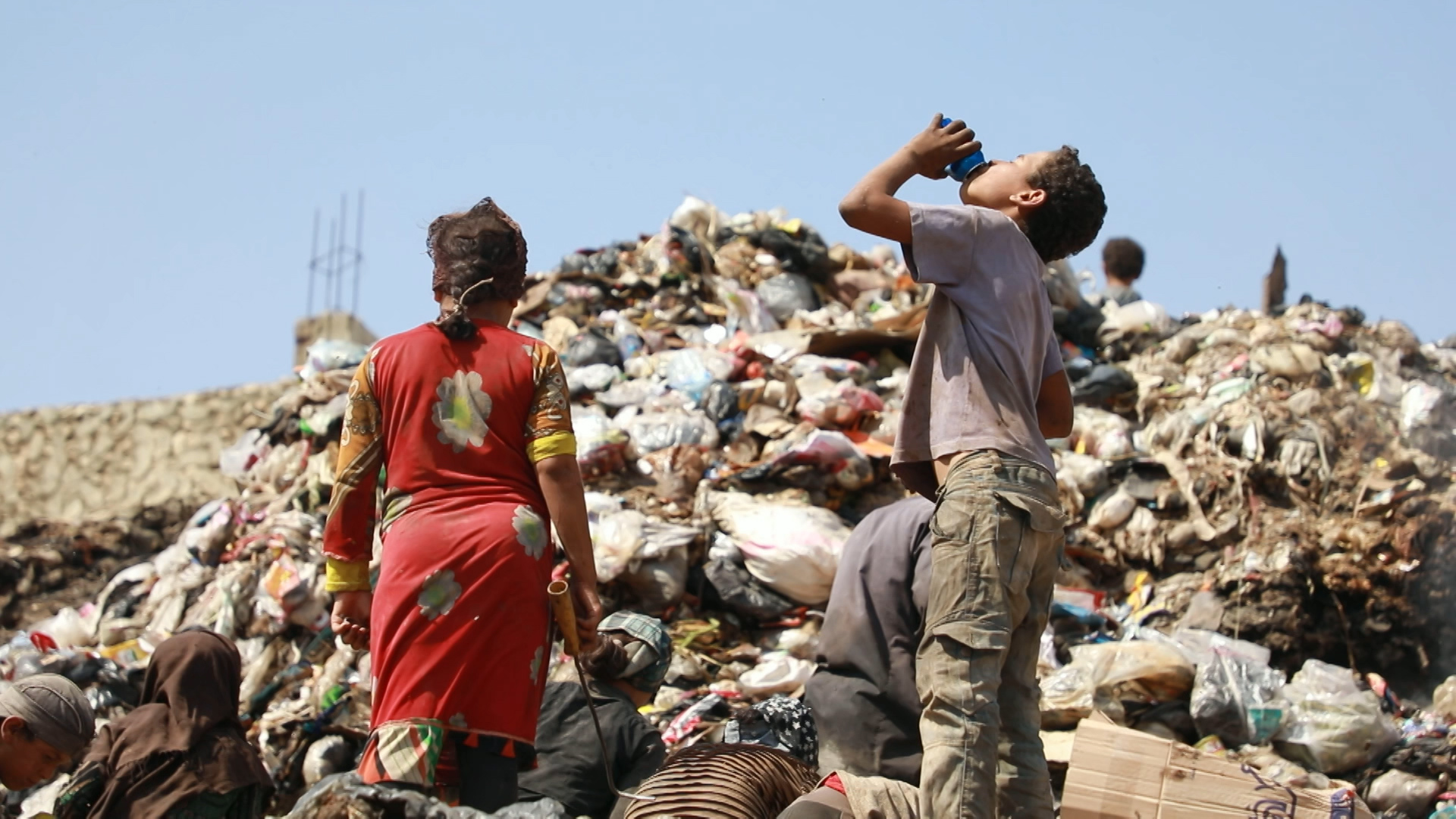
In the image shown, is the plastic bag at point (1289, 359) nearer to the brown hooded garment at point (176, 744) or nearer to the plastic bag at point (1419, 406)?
the plastic bag at point (1419, 406)

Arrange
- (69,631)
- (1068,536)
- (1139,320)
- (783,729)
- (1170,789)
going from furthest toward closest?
(1139,320) → (69,631) → (1068,536) → (783,729) → (1170,789)

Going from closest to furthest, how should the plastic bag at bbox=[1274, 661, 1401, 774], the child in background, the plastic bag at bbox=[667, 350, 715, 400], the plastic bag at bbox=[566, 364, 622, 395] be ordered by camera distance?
the plastic bag at bbox=[1274, 661, 1401, 774], the plastic bag at bbox=[667, 350, 715, 400], the plastic bag at bbox=[566, 364, 622, 395], the child in background

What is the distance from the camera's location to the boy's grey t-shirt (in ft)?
8.43

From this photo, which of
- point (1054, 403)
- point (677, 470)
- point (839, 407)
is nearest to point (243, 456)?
point (677, 470)

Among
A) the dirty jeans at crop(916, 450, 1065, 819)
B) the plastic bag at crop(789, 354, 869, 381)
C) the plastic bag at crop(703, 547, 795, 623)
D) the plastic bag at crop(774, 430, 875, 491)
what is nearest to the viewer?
the dirty jeans at crop(916, 450, 1065, 819)

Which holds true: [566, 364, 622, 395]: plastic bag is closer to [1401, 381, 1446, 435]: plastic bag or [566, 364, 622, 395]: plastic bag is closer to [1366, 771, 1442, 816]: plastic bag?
[1401, 381, 1446, 435]: plastic bag

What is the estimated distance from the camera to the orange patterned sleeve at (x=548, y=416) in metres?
2.77

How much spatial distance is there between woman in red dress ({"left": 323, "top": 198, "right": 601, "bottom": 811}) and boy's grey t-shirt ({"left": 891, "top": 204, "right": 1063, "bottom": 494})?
0.73m

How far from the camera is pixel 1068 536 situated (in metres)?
5.56

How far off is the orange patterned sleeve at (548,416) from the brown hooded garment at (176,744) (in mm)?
1078

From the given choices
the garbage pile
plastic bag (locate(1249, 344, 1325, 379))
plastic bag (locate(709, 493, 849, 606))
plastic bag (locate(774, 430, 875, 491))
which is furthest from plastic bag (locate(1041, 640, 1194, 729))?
plastic bag (locate(1249, 344, 1325, 379))

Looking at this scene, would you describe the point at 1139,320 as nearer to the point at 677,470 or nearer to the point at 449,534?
the point at 677,470

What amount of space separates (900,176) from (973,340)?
0.34 m

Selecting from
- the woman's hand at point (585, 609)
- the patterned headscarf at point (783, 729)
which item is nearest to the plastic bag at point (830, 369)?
the patterned headscarf at point (783, 729)
